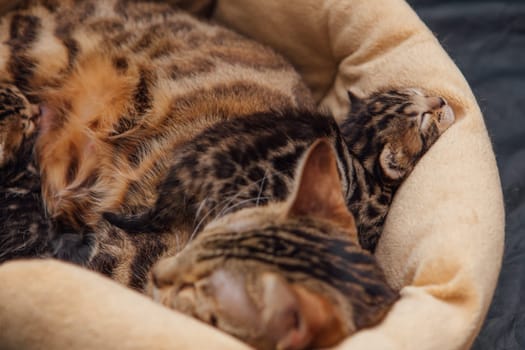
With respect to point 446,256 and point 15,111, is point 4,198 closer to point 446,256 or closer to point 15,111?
point 15,111

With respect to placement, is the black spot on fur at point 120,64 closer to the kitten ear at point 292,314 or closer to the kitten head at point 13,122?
the kitten head at point 13,122

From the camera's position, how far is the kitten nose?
67.3 inches

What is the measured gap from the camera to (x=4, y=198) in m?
1.56

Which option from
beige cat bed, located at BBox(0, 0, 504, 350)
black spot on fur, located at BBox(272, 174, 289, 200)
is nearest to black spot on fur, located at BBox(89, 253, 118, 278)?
beige cat bed, located at BBox(0, 0, 504, 350)

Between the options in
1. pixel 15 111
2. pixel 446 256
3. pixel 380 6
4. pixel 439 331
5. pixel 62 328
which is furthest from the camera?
pixel 380 6

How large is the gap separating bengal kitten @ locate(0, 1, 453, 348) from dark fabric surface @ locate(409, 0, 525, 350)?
0.49 m

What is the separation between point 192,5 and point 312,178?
996 millimetres

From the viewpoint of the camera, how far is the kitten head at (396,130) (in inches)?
66.4

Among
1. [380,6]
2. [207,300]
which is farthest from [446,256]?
[380,6]

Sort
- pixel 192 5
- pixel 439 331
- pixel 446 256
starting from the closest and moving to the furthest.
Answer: pixel 439 331 → pixel 446 256 → pixel 192 5

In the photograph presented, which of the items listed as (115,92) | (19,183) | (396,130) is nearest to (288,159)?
(396,130)

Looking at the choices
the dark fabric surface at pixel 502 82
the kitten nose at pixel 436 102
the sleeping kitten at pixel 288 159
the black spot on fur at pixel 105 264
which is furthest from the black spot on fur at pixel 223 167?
the dark fabric surface at pixel 502 82

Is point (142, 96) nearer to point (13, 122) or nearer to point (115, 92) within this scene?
point (115, 92)

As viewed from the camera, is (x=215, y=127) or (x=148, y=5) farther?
(x=148, y=5)
